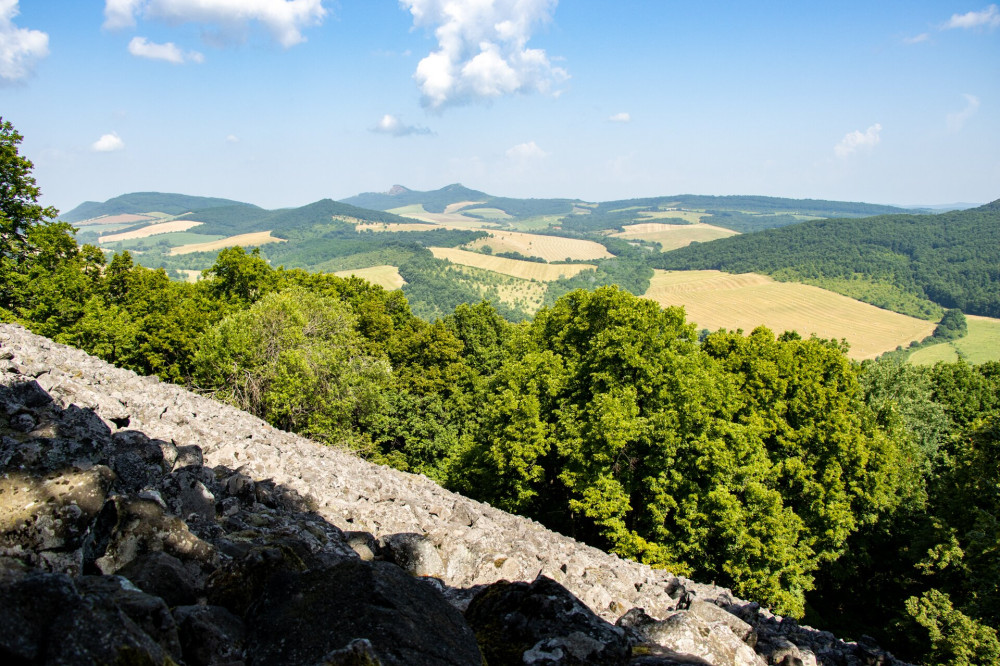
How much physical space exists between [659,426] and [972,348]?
517 ft

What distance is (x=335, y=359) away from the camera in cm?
3450

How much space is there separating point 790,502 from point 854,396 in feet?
29.3

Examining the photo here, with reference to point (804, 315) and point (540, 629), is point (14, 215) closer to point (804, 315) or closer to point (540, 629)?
point (540, 629)

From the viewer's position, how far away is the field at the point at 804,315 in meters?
145

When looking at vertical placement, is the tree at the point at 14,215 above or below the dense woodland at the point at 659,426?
above

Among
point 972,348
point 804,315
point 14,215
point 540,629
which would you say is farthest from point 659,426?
point 972,348

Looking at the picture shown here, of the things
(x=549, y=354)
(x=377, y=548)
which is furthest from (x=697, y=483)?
(x=377, y=548)

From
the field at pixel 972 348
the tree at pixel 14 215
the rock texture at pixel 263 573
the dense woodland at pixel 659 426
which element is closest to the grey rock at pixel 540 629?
the rock texture at pixel 263 573

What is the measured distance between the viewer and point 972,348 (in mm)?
139375

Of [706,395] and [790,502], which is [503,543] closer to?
[706,395]

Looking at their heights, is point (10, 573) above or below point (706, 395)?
above

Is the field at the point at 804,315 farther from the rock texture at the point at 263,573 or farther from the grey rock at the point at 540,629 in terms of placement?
the grey rock at the point at 540,629

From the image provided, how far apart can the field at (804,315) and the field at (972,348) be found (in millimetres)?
6904

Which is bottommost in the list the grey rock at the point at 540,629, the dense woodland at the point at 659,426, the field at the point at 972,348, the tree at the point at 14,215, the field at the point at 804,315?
the field at the point at 972,348
